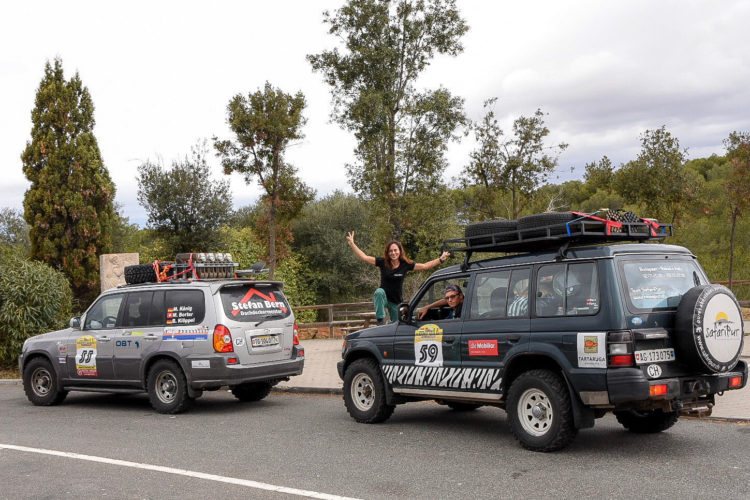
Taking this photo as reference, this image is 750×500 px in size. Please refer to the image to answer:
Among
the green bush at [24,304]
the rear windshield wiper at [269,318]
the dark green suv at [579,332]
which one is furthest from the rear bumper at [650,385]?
the green bush at [24,304]

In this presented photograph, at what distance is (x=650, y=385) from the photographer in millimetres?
6660

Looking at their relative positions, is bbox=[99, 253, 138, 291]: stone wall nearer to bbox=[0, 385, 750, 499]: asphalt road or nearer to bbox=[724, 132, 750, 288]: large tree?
bbox=[0, 385, 750, 499]: asphalt road

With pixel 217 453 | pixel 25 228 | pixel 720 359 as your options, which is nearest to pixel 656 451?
pixel 720 359

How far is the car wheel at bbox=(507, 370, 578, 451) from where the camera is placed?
7.11 metres

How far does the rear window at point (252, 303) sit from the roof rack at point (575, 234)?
13.2ft

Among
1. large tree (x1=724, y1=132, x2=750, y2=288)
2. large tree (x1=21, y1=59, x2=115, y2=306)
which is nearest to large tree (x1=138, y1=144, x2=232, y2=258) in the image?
large tree (x1=21, y1=59, x2=115, y2=306)

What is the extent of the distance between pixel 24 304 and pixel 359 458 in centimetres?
1254

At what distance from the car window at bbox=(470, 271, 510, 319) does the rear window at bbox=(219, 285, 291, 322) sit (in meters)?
3.80

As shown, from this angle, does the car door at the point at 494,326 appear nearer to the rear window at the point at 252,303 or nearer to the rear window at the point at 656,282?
the rear window at the point at 656,282

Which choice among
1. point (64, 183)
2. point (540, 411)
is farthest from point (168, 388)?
point (64, 183)

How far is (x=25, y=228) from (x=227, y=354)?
47150 mm

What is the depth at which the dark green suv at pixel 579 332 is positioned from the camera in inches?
268

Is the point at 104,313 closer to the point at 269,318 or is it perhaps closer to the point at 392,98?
the point at 269,318

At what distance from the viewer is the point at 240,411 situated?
36.3 feet
